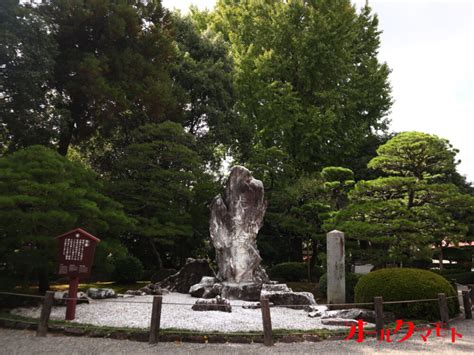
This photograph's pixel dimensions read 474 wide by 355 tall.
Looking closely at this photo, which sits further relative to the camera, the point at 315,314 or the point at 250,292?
the point at 250,292

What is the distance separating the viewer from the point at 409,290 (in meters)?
10.7

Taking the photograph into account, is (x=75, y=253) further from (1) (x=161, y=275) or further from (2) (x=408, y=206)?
(2) (x=408, y=206)

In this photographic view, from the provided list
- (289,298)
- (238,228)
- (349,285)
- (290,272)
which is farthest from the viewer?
(290,272)

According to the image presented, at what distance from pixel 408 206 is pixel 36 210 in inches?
480

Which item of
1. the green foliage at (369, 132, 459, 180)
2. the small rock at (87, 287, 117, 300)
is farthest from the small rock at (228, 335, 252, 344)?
the green foliage at (369, 132, 459, 180)

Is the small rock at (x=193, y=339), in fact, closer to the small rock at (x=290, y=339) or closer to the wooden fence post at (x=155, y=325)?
the wooden fence post at (x=155, y=325)

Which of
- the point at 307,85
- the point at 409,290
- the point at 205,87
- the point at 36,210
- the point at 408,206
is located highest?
the point at 307,85

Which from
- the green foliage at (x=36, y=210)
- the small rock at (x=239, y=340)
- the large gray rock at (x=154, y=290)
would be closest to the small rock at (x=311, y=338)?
the small rock at (x=239, y=340)

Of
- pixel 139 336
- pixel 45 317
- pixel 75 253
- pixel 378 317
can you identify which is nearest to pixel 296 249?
pixel 378 317

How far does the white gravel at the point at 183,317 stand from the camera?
9242 millimetres

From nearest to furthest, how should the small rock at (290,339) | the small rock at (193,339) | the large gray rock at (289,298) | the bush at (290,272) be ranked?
the small rock at (193,339)
the small rock at (290,339)
the large gray rock at (289,298)
the bush at (290,272)

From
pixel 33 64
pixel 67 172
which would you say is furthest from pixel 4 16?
pixel 67 172

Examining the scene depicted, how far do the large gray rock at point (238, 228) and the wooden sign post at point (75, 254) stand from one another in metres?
5.80

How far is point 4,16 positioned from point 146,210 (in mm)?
Answer: 9510
